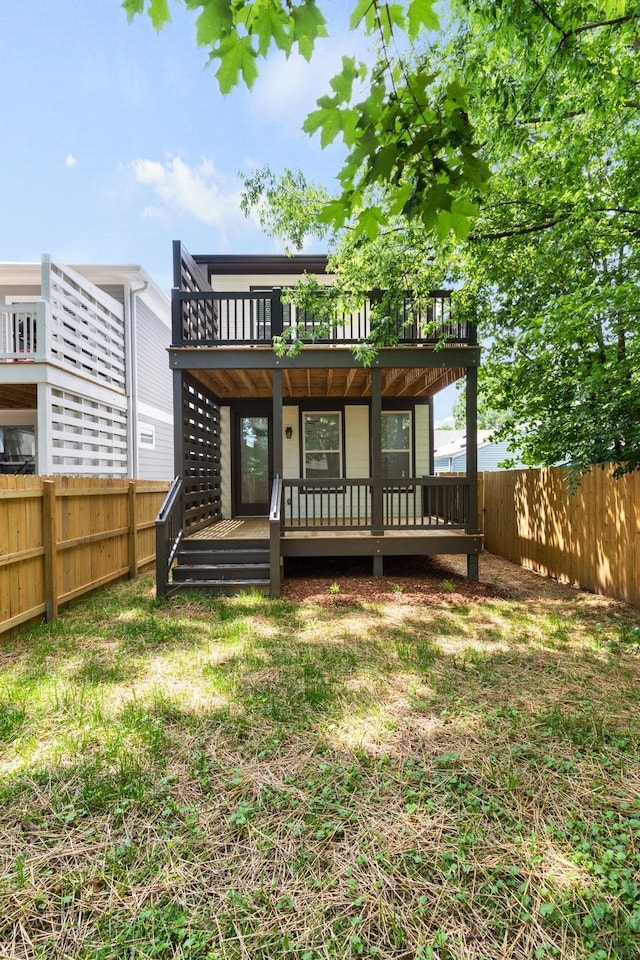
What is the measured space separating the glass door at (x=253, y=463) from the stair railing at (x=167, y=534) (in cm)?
362

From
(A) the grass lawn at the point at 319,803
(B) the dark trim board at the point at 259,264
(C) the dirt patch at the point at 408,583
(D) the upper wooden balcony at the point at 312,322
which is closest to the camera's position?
(A) the grass lawn at the point at 319,803

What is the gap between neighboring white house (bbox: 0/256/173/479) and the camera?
7680 mm

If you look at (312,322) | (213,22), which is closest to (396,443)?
(312,322)

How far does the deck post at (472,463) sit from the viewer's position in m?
6.58

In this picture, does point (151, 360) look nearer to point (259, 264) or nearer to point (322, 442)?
point (259, 264)

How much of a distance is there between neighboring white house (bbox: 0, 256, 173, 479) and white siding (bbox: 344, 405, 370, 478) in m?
5.61

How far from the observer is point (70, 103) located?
9211mm

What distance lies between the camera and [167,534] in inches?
232

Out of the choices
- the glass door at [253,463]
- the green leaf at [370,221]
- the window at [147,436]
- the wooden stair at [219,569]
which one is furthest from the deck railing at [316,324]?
the window at [147,436]

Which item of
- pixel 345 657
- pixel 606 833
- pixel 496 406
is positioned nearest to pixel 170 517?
pixel 345 657

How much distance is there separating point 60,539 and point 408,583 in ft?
15.9

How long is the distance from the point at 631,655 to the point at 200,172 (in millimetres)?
24474

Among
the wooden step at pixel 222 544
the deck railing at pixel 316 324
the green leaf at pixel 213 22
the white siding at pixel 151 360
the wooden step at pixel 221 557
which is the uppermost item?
the white siding at pixel 151 360

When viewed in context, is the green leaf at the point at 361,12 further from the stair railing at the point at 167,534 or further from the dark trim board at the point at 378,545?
the dark trim board at the point at 378,545
